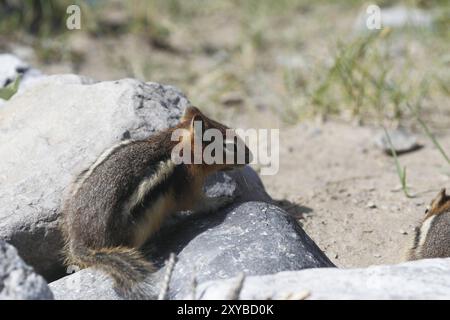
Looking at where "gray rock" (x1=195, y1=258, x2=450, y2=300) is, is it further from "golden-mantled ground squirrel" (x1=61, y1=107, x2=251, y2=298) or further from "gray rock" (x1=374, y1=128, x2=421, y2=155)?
"gray rock" (x1=374, y1=128, x2=421, y2=155)

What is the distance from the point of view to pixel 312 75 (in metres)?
7.73

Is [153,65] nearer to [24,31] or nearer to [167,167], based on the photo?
[24,31]

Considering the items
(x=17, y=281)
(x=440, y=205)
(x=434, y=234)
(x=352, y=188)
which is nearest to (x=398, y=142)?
(x=352, y=188)

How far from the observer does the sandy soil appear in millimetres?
4621

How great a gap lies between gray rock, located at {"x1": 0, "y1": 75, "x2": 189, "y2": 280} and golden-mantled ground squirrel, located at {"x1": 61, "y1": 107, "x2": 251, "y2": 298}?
0.67 ft

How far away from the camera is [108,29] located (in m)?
9.47

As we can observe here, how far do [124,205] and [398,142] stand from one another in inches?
134

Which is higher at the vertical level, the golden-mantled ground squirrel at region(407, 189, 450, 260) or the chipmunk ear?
the chipmunk ear

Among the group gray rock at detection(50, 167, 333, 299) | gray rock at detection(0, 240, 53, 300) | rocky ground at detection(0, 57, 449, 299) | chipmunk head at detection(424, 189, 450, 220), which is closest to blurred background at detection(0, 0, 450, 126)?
rocky ground at detection(0, 57, 449, 299)

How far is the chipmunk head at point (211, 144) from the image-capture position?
4094 mm

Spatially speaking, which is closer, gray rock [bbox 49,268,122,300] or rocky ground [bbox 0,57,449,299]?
rocky ground [bbox 0,57,449,299]

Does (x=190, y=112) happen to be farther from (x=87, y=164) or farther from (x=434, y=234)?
(x=434, y=234)
